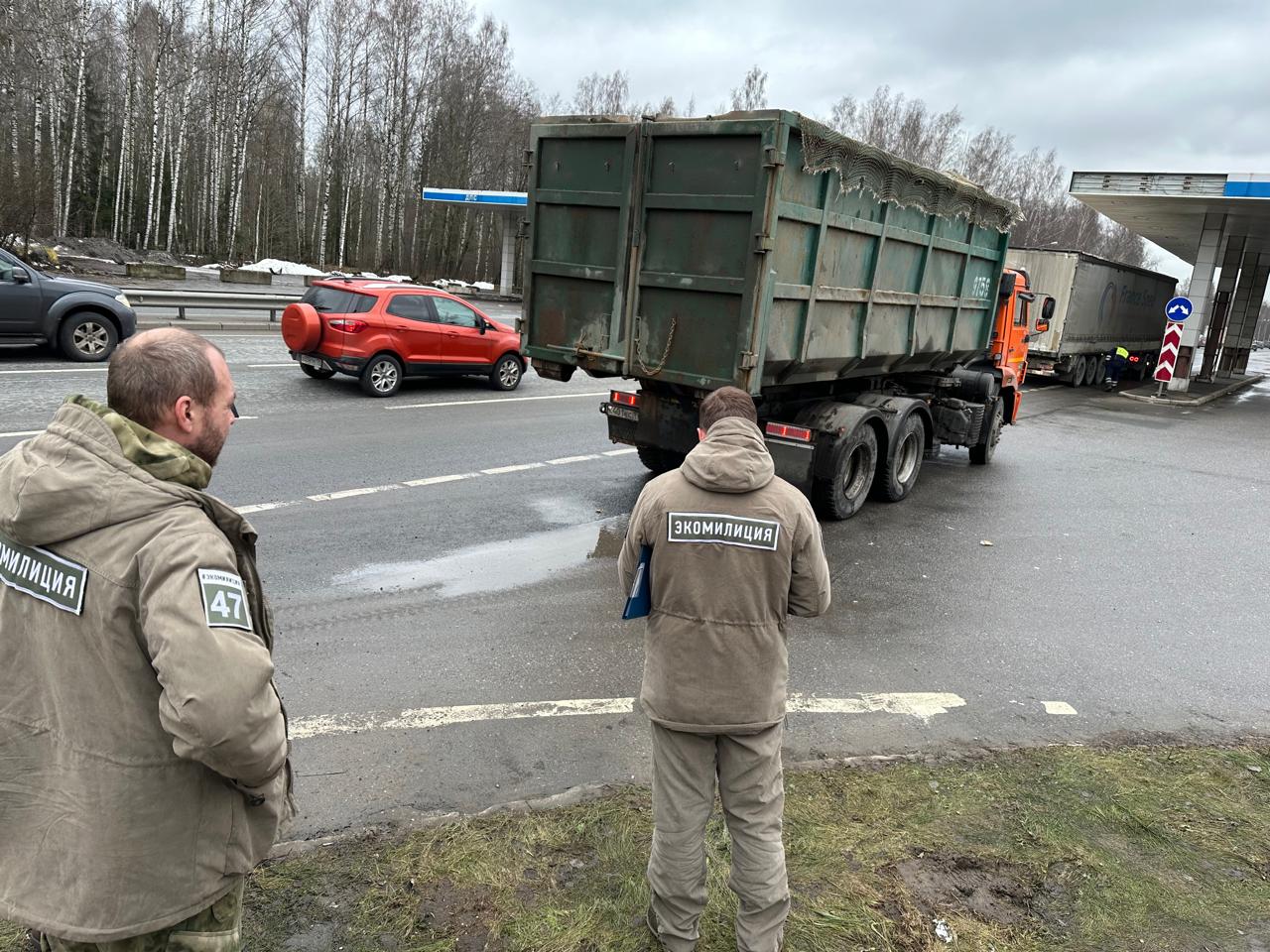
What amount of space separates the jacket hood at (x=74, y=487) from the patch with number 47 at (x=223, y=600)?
0.17m

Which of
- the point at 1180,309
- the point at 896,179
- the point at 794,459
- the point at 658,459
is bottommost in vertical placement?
the point at 658,459

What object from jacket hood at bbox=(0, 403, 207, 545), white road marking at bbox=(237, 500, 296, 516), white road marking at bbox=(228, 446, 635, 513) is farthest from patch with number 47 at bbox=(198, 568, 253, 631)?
white road marking at bbox=(237, 500, 296, 516)

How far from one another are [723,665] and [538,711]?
1842 mm

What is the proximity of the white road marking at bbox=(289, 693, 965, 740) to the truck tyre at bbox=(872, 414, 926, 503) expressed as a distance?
446 centimetres

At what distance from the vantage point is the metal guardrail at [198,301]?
59.9 feet

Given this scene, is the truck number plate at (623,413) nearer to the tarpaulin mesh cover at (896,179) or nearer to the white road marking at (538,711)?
the tarpaulin mesh cover at (896,179)

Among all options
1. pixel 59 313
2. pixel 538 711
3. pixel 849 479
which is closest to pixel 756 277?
pixel 849 479

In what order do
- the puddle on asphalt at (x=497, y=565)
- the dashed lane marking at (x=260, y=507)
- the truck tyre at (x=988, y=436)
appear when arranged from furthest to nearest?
the truck tyre at (x=988, y=436) → the dashed lane marking at (x=260, y=507) → the puddle on asphalt at (x=497, y=565)

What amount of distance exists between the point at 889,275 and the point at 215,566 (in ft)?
24.2

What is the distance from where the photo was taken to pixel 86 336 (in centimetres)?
1326

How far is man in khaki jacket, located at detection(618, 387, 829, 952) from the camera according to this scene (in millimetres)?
2701

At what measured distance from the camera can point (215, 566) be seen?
1.72 m

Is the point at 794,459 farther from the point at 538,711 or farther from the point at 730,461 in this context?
the point at 730,461

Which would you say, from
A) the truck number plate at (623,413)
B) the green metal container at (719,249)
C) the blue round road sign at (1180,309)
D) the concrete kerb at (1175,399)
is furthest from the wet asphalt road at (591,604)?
the blue round road sign at (1180,309)
